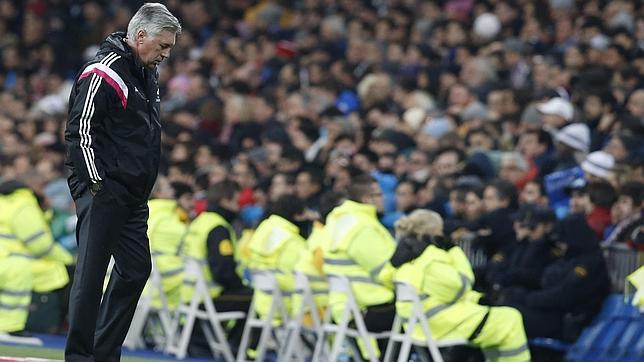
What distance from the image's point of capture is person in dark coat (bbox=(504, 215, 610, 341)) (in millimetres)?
12445

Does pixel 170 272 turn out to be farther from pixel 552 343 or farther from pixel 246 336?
pixel 552 343

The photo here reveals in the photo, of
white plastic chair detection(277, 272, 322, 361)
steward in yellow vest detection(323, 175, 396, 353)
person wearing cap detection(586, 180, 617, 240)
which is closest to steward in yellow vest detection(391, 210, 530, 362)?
steward in yellow vest detection(323, 175, 396, 353)

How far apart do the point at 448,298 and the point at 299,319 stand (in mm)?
1853

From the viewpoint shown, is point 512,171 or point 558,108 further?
point 558,108

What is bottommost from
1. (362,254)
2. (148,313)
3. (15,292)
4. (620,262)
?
(148,313)

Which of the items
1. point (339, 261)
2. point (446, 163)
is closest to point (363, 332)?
point (339, 261)

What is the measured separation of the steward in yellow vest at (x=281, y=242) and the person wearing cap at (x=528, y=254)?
183cm

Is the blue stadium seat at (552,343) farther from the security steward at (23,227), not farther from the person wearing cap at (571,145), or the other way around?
the security steward at (23,227)

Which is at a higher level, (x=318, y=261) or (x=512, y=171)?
(x=512, y=171)

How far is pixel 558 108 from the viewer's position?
16031 mm

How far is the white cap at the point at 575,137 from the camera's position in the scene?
15266 mm

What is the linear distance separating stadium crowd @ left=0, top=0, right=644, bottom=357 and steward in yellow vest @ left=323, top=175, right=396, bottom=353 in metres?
0.04

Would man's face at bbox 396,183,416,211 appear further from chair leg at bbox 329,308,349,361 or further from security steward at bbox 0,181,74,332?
security steward at bbox 0,181,74,332

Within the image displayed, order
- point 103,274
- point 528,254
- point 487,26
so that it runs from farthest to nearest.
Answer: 1. point 487,26
2. point 528,254
3. point 103,274
